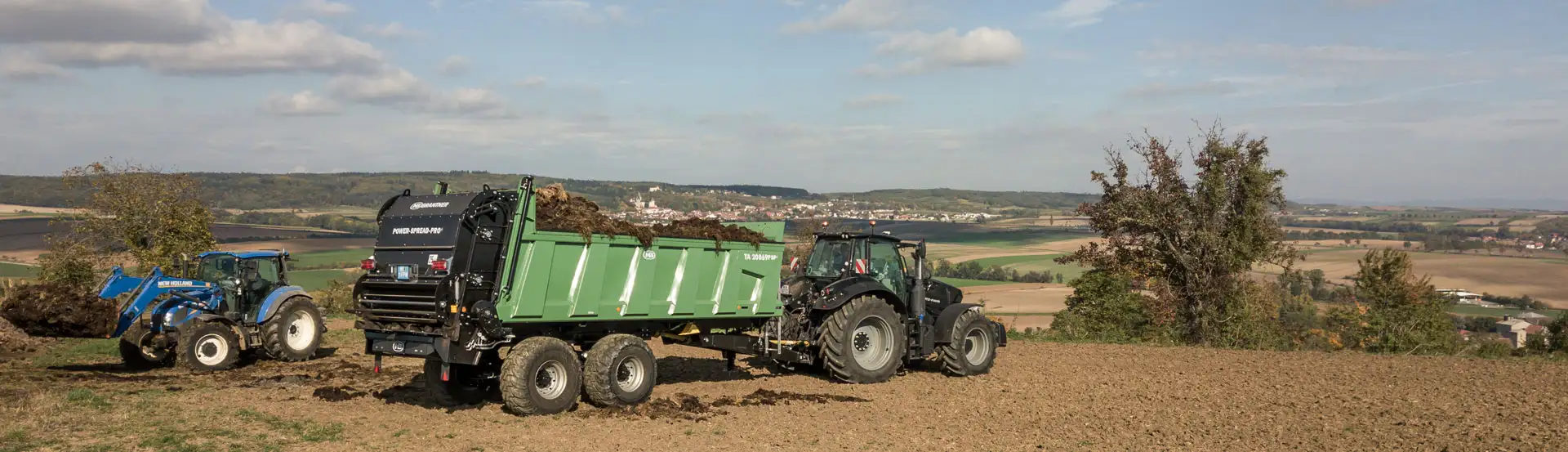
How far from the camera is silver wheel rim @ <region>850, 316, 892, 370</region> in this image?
1450cm

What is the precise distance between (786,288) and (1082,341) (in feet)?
34.4

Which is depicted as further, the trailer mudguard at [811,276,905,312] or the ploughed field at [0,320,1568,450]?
the trailer mudguard at [811,276,905,312]

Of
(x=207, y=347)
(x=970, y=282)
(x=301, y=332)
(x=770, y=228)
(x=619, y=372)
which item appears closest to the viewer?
(x=619, y=372)

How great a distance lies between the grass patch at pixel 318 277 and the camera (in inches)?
1563

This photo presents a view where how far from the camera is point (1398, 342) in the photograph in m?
20.8

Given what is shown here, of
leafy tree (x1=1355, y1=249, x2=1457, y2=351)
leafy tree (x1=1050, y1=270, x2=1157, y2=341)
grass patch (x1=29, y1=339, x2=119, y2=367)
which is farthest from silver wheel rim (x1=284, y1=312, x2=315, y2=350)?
leafy tree (x1=1355, y1=249, x2=1457, y2=351)

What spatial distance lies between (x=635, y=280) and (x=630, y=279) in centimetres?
7

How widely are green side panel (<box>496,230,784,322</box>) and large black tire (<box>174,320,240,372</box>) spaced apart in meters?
7.83

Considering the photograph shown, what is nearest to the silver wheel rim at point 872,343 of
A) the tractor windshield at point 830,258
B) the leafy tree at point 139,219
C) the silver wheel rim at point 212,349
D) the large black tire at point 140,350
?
the tractor windshield at point 830,258

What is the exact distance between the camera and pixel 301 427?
10500 mm

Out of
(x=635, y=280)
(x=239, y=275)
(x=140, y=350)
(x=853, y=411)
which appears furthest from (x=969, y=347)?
(x=140, y=350)

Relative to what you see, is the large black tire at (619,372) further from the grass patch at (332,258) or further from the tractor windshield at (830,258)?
the grass patch at (332,258)

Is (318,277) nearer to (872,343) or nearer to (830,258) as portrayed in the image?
(830,258)

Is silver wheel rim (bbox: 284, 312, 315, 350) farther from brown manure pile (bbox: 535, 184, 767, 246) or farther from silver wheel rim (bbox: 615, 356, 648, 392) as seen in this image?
silver wheel rim (bbox: 615, 356, 648, 392)
